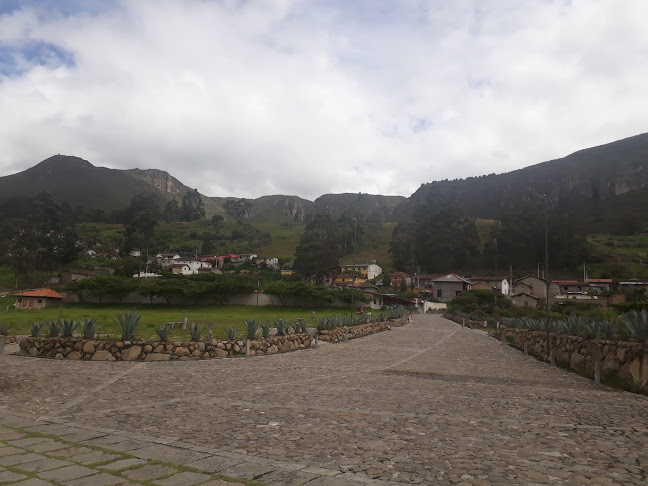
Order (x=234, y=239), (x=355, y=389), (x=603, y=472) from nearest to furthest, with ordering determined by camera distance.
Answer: (x=603, y=472)
(x=355, y=389)
(x=234, y=239)

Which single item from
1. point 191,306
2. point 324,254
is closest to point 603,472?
point 191,306

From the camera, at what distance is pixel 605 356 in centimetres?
1100

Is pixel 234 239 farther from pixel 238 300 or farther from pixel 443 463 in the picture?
pixel 443 463

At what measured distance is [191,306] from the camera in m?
48.5

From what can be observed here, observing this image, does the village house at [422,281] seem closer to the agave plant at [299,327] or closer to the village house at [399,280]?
the village house at [399,280]

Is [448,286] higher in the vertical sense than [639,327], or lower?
lower

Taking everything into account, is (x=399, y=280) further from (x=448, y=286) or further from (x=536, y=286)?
(x=536, y=286)

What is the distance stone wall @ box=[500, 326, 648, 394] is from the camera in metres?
9.30

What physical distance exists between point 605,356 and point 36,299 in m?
50.4

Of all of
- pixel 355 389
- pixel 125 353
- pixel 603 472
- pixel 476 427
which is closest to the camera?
pixel 603 472

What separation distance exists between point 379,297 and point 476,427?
176 feet

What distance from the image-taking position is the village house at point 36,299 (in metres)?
43.3

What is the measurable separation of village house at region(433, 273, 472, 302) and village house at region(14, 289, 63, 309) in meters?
59.4

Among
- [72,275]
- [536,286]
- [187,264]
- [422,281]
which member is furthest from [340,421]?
[187,264]
